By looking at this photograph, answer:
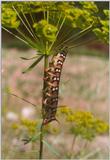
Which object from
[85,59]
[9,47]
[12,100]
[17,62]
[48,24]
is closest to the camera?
[48,24]

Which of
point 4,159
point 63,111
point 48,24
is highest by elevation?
point 48,24

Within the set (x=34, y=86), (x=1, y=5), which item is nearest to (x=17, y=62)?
(x=34, y=86)

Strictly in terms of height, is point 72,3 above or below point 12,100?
above

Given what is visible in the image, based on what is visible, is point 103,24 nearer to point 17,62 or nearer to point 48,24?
point 48,24

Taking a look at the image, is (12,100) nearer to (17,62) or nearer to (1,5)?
(17,62)

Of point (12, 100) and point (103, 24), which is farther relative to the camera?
point (12, 100)

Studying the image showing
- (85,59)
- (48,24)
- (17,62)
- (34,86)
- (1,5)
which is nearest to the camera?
(48,24)

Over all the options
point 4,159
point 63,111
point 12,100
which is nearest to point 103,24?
point 63,111

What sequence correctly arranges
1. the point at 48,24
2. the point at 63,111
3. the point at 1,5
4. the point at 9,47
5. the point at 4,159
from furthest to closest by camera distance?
the point at 9,47, the point at 4,159, the point at 63,111, the point at 1,5, the point at 48,24

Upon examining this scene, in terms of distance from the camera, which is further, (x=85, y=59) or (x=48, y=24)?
(x=85, y=59)
